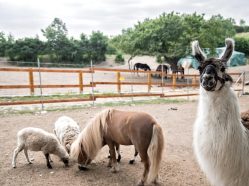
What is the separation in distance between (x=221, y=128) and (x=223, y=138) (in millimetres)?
97

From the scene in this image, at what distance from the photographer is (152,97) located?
12719 millimetres

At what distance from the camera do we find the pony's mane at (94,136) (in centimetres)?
404

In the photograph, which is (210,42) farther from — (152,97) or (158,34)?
(152,97)

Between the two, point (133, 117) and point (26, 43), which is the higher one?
point (26, 43)

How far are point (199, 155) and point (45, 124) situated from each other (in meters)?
5.43

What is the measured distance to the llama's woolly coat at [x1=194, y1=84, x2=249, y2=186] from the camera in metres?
2.32

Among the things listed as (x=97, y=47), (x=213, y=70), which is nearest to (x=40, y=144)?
(x=213, y=70)

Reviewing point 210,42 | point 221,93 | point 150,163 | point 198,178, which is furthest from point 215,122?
point 210,42

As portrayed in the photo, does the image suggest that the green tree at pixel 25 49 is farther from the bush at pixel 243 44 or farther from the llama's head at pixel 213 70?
the bush at pixel 243 44

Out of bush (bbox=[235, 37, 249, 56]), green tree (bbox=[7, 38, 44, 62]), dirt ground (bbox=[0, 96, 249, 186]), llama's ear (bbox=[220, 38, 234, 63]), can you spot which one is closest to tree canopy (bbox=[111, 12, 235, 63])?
green tree (bbox=[7, 38, 44, 62])

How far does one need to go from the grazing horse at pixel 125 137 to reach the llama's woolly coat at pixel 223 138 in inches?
42.5

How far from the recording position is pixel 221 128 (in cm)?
233

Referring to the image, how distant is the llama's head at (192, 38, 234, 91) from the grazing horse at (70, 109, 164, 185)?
4.53ft

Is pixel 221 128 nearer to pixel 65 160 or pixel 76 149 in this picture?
pixel 76 149
